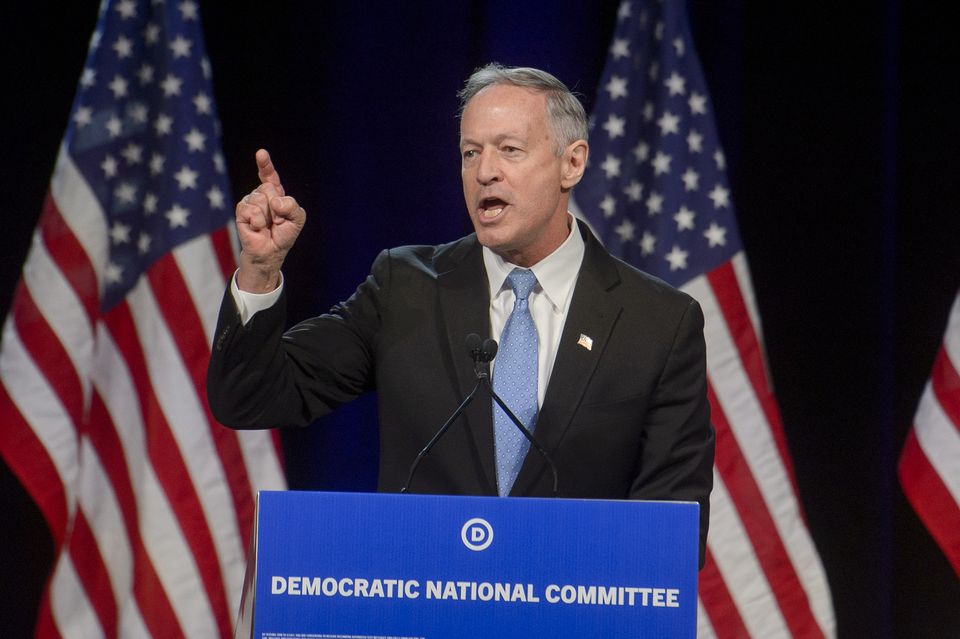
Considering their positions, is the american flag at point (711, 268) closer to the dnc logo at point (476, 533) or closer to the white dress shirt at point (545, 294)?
the white dress shirt at point (545, 294)

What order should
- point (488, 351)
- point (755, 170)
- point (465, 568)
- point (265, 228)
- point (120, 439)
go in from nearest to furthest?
point (465, 568) < point (488, 351) < point (265, 228) < point (120, 439) < point (755, 170)

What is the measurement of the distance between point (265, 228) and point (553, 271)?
60 cm

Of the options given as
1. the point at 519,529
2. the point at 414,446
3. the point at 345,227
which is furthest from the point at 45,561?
the point at 519,529

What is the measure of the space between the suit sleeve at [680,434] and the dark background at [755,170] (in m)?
1.49

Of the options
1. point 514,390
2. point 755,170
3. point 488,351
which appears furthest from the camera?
point 755,170

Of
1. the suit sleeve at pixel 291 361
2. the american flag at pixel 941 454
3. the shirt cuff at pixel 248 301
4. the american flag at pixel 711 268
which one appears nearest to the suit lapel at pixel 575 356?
the suit sleeve at pixel 291 361

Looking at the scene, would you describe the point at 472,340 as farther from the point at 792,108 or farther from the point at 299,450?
the point at 792,108

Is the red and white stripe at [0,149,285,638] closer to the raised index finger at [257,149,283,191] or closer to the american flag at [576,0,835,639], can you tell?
the american flag at [576,0,835,639]

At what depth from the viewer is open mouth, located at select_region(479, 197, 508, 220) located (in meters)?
2.02

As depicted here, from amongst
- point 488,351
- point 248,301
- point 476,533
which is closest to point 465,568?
point 476,533

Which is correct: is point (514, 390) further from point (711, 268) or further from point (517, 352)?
point (711, 268)

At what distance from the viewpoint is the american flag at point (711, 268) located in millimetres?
3291

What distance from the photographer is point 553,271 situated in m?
2.11

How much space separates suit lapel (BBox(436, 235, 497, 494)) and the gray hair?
27 centimetres
